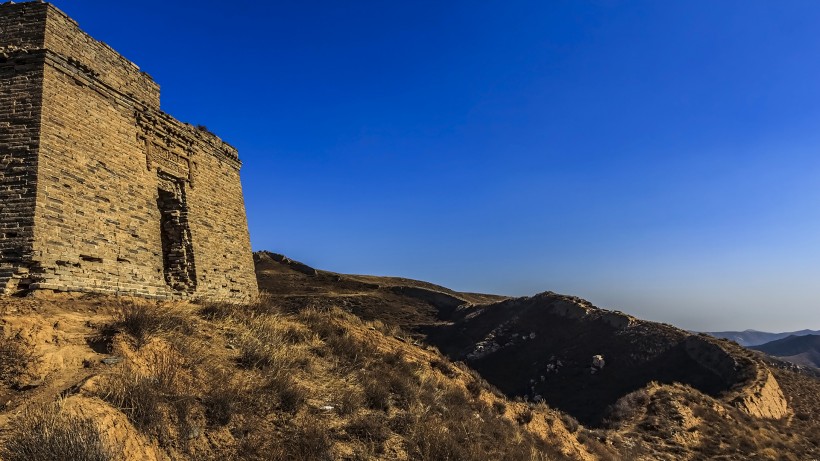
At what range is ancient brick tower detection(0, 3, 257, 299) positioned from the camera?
29.4 feet

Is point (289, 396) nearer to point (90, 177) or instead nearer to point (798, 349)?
point (90, 177)

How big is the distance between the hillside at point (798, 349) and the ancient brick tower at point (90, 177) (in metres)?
162

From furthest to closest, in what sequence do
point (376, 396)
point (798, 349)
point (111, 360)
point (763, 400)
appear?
1. point (798, 349)
2. point (763, 400)
3. point (376, 396)
4. point (111, 360)

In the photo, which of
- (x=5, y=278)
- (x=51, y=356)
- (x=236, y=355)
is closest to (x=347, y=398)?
(x=236, y=355)

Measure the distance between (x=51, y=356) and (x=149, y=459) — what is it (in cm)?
272

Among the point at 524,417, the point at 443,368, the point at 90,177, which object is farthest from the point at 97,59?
the point at 524,417

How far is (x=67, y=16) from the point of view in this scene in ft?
35.0

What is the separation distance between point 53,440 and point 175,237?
9.32 m

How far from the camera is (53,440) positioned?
4426 mm

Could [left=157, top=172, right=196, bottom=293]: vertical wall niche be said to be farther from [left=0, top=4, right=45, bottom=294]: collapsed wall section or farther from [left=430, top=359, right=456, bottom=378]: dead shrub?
[left=430, top=359, right=456, bottom=378]: dead shrub

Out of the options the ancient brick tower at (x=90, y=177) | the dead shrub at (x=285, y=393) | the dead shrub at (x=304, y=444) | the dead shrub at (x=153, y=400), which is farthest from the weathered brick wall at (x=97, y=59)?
the dead shrub at (x=304, y=444)

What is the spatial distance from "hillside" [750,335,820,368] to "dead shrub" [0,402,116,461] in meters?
166

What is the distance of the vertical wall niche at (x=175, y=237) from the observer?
41.7ft

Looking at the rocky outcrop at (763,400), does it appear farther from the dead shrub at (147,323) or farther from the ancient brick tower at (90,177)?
the dead shrub at (147,323)
